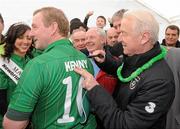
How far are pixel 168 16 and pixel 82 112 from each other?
575 centimetres

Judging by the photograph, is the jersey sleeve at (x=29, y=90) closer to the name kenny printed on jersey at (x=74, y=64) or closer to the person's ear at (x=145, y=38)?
the name kenny printed on jersey at (x=74, y=64)

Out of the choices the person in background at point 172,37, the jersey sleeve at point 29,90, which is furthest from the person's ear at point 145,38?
the person in background at point 172,37

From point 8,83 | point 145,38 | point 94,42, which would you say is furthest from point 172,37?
point 145,38

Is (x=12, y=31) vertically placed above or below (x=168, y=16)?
above

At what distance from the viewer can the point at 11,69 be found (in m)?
2.29

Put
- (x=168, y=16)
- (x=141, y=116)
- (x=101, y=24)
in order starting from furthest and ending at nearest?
(x=168, y=16) < (x=101, y=24) < (x=141, y=116)

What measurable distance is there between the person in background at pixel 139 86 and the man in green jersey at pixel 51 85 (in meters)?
→ 0.08

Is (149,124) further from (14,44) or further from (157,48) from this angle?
(14,44)

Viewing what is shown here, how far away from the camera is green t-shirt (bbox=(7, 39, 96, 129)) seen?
1.52 metres

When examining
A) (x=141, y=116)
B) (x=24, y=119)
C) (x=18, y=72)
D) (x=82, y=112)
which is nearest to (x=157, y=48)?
(x=141, y=116)

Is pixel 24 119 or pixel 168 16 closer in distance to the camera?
pixel 24 119

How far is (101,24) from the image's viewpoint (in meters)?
6.23

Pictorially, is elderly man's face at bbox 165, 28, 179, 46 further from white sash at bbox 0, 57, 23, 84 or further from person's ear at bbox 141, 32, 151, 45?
person's ear at bbox 141, 32, 151, 45

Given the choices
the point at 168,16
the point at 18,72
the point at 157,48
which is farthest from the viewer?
the point at 168,16
